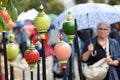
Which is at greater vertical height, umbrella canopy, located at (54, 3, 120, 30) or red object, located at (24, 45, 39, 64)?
umbrella canopy, located at (54, 3, 120, 30)

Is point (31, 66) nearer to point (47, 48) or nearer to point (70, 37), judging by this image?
point (70, 37)

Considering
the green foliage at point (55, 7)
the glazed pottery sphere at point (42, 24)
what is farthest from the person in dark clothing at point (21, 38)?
the green foliage at point (55, 7)

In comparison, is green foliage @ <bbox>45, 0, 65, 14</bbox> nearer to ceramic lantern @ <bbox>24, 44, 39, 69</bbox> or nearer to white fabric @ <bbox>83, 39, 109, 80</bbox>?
white fabric @ <bbox>83, 39, 109, 80</bbox>

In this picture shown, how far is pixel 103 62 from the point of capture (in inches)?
262

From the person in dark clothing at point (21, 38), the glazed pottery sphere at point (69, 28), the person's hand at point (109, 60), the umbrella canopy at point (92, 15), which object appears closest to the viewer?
the glazed pottery sphere at point (69, 28)

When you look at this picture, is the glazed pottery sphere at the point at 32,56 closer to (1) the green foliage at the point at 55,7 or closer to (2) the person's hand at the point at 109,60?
(2) the person's hand at the point at 109,60

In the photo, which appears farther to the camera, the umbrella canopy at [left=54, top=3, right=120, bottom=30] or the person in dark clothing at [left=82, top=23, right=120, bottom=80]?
the umbrella canopy at [left=54, top=3, right=120, bottom=30]

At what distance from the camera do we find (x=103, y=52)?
22.0 feet

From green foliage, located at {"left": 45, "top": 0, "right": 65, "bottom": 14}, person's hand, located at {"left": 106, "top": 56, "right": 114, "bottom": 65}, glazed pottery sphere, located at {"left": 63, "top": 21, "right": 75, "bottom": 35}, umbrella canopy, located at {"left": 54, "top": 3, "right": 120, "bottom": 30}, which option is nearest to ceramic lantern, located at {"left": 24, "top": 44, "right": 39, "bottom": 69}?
glazed pottery sphere, located at {"left": 63, "top": 21, "right": 75, "bottom": 35}

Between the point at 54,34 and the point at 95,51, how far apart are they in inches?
145

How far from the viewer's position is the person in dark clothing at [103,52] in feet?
21.6

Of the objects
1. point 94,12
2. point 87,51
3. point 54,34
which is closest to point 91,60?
point 87,51

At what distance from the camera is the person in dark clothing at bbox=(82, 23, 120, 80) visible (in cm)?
658

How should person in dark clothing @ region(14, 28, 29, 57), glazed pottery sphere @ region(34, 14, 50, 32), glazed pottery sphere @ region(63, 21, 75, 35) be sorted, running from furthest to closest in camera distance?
person in dark clothing @ region(14, 28, 29, 57) < glazed pottery sphere @ region(63, 21, 75, 35) < glazed pottery sphere @ region(34, 14, 50, 32)
